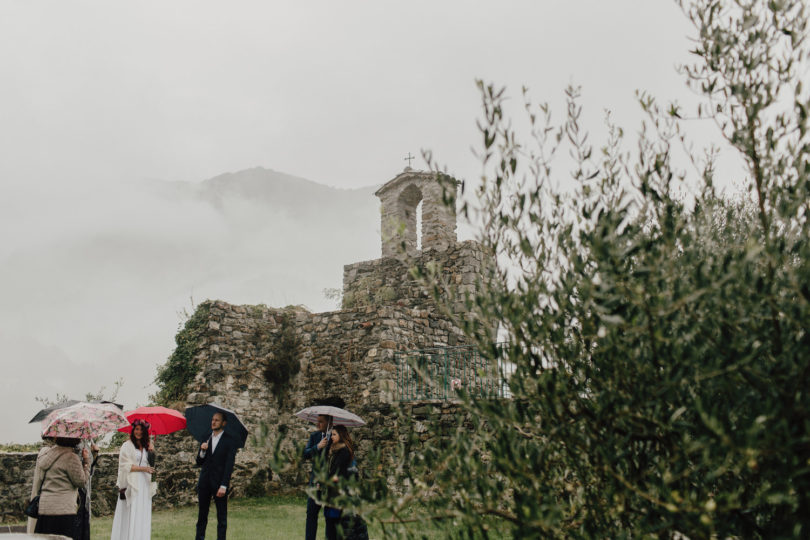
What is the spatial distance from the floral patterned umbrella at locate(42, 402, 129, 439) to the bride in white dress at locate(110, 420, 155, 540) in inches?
20.0

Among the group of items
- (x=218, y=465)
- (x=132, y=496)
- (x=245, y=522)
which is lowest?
(x=245, y=522)

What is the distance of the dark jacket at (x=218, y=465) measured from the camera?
26.6 feet

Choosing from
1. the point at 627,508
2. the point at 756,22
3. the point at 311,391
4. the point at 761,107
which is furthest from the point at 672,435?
the point at 311,391

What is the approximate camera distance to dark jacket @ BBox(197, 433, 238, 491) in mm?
8102

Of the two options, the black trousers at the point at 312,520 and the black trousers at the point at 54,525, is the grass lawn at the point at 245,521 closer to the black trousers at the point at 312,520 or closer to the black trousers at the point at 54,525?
the black trousers at the point at 312,520

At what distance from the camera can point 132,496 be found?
771cm

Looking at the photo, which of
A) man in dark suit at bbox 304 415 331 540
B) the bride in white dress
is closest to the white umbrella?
man in dark suit at bbox 304 415 331 540

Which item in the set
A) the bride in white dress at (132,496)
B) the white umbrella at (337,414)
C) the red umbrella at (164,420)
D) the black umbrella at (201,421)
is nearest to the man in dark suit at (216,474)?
the black umbrella at (201,421)

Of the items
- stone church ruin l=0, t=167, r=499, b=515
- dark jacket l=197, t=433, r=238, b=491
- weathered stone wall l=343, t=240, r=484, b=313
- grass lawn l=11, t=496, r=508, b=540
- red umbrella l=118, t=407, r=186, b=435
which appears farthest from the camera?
weathered stone wall l=343, t=240, r=484, b=313

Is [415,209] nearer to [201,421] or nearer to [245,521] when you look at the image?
[245,521]

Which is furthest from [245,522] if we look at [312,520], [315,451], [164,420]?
[315,451]

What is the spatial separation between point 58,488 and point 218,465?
7.30 ft

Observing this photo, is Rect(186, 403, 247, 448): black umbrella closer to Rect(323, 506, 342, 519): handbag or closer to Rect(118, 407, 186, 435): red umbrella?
Rect(118, 407, 186, 435): red umbrella

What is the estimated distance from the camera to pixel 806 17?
298 centimetres
